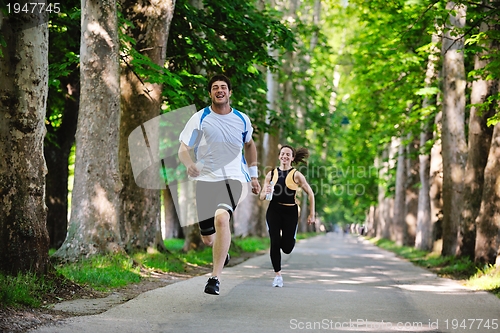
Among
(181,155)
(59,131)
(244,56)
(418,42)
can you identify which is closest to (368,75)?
(418,42)

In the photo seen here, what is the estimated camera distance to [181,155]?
8000 millimetres

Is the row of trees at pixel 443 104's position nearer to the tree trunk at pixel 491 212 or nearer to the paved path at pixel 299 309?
the tree trunk at pixel 491 212

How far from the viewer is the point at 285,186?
1166cm

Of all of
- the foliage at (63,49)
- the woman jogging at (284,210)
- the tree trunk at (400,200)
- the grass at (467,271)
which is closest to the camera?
the woman jogging at (284,210)

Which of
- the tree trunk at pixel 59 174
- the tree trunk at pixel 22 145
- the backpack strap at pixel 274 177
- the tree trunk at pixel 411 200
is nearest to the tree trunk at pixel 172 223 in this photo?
the tree trunk at pixel 411 200

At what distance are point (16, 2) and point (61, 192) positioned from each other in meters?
13.2

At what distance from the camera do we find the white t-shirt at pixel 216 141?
314 inches

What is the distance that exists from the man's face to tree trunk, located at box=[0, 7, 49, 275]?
2010mm

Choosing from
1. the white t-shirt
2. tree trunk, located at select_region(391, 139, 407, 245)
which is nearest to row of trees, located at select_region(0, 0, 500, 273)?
the white t-shirt

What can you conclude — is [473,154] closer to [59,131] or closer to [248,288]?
[248,288]

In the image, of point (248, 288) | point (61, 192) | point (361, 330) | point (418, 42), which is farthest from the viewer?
point (418, 42)

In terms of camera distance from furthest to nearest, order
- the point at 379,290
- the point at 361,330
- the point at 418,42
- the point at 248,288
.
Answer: the point at 418,42, the point at 379,290, the point at 248,288, the point at 361,330

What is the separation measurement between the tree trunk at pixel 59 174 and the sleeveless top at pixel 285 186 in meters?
10.3

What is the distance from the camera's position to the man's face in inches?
314
